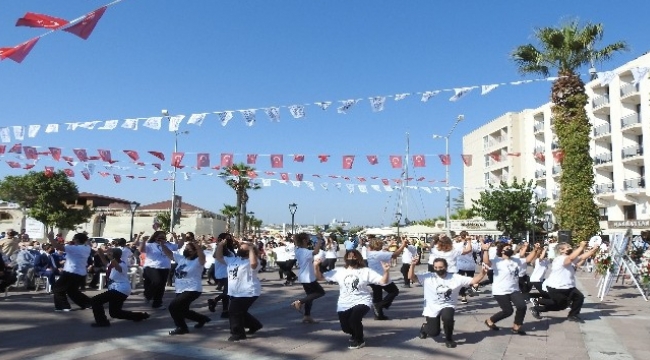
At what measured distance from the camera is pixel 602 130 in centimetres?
4100

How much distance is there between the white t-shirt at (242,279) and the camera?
7.45 m

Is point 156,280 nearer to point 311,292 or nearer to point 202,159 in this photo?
point 311,292

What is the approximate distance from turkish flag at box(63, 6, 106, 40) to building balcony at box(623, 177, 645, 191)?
38.5m

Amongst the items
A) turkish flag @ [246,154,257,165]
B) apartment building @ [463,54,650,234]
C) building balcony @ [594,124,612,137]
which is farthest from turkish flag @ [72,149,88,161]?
building balcony @ [594,124,612,137]

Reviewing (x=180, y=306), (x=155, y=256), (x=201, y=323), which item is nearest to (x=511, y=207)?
(x=155, y=256)

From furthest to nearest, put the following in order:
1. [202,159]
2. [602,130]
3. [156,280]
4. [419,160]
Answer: [602,130] → [419,160] → [202,159] → [156,280]

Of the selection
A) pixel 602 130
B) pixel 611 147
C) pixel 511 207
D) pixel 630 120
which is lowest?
pixel 511 207

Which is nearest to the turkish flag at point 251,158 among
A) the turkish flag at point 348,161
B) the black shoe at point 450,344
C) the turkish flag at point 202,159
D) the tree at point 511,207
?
the turkish flag at point 202,159

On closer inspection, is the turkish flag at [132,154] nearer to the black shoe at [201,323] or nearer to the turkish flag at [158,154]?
the turkish flag at [158,154]

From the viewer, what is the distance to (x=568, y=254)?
915 centimetres

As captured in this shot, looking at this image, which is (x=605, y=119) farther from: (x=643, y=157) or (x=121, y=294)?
(x=121, y=294)

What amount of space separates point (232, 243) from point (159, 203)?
6917cm

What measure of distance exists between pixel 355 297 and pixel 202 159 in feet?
46.8

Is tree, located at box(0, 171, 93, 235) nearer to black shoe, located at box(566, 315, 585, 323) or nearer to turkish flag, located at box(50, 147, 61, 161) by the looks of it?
turkish flag, located at box(50, 147, 61, 161)
